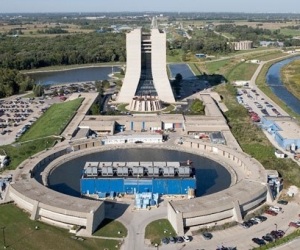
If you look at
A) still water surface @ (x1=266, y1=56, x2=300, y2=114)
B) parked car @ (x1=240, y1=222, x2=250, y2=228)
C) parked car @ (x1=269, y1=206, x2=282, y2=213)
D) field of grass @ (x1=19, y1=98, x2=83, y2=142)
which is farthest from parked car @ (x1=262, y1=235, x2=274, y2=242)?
still water surface @ (x1=266, y1=56, x2=300, y2=114)

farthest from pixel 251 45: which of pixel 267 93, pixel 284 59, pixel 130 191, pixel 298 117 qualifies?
pixel 130 191

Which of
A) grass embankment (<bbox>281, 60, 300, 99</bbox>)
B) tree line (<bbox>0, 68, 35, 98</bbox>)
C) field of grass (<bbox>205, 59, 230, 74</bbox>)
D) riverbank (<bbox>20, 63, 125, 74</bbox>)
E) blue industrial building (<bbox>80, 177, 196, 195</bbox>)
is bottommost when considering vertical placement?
riverbank (<bbox>20, 63, 125, 74</bbox>)

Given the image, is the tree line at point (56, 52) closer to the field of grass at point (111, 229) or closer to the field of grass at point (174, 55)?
the field of grass at point (174, 55)

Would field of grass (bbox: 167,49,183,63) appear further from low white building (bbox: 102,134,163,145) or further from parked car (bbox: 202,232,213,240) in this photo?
parked car (bbox: 202,232,213,240)

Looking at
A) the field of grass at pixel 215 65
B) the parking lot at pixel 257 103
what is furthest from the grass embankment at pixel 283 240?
the field of grass at pixel 215 65

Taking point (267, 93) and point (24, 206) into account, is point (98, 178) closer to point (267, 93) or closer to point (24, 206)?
point (24, 206)
